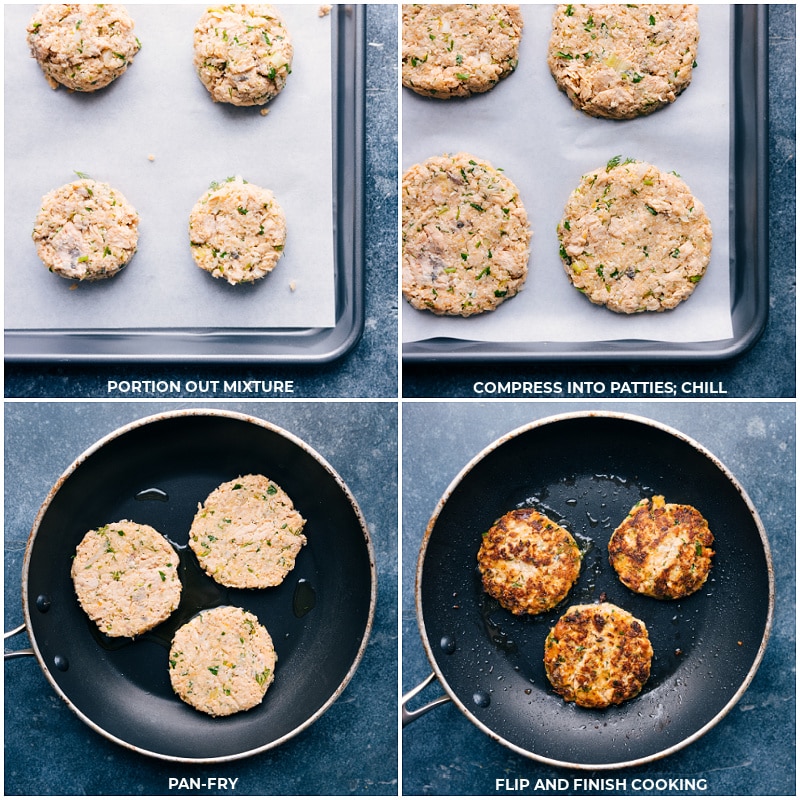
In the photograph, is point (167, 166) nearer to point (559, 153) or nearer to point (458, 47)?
point (458, 47)

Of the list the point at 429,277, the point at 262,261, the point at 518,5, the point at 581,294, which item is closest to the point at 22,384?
the point at 262,261

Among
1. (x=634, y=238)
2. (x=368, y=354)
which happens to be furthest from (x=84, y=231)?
(x=634, y=238)

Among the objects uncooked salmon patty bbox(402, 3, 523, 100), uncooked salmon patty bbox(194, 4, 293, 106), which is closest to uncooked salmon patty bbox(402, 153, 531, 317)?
uncooked salmon patty bbox(402, 3, 523, 100)

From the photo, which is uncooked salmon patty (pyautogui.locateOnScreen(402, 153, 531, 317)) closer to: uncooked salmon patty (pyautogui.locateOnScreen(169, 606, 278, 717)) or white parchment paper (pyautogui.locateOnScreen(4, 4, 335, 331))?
white parchment paper (pyautogui.locateOnScreen(4, 4, 335, 331))

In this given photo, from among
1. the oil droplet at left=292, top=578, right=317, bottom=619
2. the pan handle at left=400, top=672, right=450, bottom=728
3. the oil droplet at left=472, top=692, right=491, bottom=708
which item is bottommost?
the oil droplet at left=472, top=692, right=491, bottom=708

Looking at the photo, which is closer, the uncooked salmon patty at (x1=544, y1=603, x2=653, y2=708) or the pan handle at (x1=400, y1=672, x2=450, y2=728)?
the pan handle at (x1=400, y1=672, x2=450, y2=728)

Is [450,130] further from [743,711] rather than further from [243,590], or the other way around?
[743,711]
